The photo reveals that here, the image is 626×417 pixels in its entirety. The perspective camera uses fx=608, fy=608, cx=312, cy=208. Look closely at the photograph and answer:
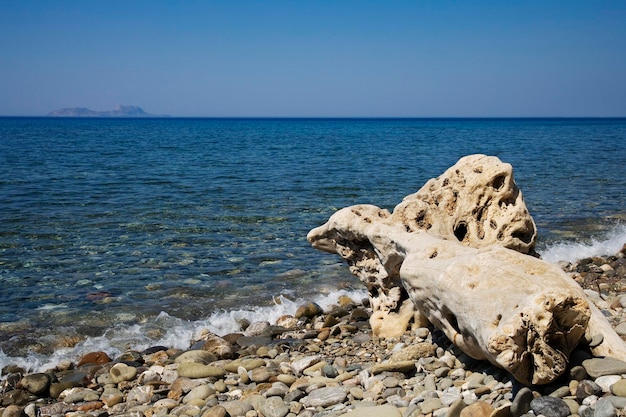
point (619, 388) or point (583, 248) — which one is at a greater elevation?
point (619, 388)

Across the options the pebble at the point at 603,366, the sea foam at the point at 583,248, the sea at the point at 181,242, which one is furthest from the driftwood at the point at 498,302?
the sea foam at the point at 583,248

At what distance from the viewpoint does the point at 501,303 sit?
522cm

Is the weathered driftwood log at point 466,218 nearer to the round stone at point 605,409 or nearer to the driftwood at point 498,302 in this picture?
the driftwood at point 498,302

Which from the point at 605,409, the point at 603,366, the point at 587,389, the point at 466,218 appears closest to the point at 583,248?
the point at 466,218

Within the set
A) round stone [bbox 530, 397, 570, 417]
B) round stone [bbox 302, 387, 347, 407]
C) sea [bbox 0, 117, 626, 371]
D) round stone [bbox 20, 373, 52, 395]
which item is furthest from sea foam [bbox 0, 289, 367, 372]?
round stone [bbox 530, 397, 570, 417]

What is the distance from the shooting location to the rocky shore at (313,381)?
502 cm

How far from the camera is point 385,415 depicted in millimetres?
5355

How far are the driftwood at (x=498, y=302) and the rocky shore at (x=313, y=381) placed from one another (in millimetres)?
243

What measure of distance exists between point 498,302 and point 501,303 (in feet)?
0.13

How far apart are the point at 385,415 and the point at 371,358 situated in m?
2.32

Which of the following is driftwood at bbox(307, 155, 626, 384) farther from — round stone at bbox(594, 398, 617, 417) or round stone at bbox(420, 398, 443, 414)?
round stone at bbox(420, 398, 443, 414)

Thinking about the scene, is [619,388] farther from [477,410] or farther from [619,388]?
[477,410]

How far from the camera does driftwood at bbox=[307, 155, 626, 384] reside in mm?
4859

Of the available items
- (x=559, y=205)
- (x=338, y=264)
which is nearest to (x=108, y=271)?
(x=338, y=264)
